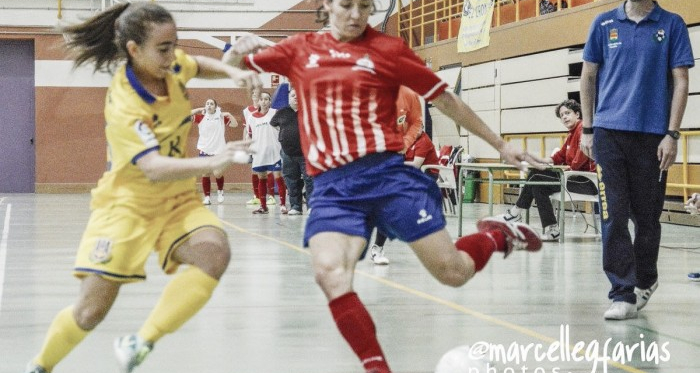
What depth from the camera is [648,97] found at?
5.62m

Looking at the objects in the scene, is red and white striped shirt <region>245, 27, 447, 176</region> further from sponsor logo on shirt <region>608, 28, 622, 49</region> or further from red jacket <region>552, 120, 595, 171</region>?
red jacket <region>552, 120, 595, 171</region>

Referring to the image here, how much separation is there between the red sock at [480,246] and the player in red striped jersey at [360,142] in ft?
0.47

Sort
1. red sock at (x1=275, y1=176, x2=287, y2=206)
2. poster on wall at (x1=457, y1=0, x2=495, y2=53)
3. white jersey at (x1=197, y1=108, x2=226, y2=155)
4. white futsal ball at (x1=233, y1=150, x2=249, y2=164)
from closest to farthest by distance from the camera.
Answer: white futsal ball at (x1=233, y1=150, x2=249, y2=164)
red sock at (x1=275, y1=176, x2=287, y2=206)
white jersey at (x1=197, y1=108, x2=226, y2=155)
poster on wall at (x1=457, y1=0, x2=495, y2=53)

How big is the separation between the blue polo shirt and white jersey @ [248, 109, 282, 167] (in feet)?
35.9

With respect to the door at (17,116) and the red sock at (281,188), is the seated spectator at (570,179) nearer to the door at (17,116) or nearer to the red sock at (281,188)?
the red sock at (281,188)

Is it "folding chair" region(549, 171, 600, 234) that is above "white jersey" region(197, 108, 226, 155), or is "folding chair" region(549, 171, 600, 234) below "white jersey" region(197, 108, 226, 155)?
below

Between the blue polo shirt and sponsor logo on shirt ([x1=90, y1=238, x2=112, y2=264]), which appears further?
the blue polo shirt

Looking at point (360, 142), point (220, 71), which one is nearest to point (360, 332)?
point (360, 142)

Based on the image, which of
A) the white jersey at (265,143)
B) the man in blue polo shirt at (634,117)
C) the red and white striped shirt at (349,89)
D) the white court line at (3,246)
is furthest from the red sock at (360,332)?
the white jersey at (265,143)

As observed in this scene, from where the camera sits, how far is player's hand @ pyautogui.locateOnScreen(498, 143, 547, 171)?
400 cm

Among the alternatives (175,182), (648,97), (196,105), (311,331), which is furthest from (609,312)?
(196,105)

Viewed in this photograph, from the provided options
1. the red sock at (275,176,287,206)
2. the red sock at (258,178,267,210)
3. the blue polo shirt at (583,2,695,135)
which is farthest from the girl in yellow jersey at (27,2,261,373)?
the red sock at (275,176,287,206)

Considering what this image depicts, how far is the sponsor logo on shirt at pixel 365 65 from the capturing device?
3.92 m

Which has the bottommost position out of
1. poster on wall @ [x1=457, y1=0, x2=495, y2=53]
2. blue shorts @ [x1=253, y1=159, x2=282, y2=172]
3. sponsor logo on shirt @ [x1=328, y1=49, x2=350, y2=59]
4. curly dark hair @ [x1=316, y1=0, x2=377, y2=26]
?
blue shorts @ [x1=253, y1=159, x2=282, y2=172]
